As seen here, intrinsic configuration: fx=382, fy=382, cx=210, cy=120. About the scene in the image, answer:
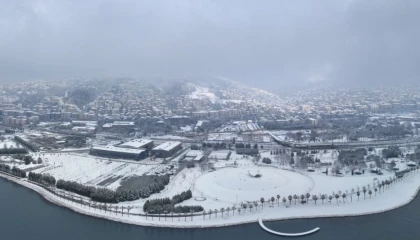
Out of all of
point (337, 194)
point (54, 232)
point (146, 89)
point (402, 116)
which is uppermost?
point (146, 89)

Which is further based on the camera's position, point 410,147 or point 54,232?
point 410,147

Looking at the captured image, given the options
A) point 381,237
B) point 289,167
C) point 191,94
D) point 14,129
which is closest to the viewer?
point 381,237

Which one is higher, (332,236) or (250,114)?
(250,114)

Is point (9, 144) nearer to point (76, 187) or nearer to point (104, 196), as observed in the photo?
point (76, 187)

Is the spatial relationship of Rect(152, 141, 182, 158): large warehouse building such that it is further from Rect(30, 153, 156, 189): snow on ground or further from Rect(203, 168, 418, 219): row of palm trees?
Rect(203, 168, 418, 219): row of palm trees

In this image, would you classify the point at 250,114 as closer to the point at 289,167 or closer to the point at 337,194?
the point at 289,167

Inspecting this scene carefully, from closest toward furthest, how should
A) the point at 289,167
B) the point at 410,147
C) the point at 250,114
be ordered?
the point at 289,167, the point at 410,147, the point at 250,114

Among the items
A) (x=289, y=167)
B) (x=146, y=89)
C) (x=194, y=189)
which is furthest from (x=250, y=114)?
(x=194, y=189)

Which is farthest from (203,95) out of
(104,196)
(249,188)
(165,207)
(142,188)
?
(165,207)
